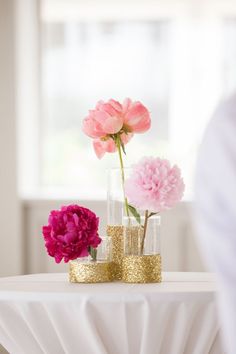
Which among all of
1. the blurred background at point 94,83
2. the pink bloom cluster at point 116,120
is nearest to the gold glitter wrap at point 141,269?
the pink bloom cluster at point 116,120

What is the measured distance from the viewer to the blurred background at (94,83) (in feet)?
17.5

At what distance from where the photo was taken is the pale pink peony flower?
2.50 metres

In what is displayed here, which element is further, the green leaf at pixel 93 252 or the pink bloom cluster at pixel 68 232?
the green leaf at pixel 93 252

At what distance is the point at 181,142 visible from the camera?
5.60 m

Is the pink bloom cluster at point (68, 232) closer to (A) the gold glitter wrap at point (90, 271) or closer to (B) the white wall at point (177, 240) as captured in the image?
(A) the gold glitter wrap at point (90, 271)

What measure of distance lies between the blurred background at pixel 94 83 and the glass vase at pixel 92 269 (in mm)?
2649

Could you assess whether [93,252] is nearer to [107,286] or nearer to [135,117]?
[107,286]

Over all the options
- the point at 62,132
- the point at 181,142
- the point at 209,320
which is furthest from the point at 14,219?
the point at 209,320

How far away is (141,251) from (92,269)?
0.48 feet

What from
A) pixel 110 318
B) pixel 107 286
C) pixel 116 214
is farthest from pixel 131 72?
pixel 110 318

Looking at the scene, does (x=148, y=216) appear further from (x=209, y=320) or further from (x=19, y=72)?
(x=19, y=72)

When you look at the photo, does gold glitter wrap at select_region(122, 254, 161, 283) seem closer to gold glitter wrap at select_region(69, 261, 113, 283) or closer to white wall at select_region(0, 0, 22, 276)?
gold glitter wrap at select_region(69, 261, 113, 283)

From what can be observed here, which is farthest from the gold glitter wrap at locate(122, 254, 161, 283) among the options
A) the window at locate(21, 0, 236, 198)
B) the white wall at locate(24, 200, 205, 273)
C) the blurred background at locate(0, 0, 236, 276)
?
the window at locate(21, 0, 236, 198)

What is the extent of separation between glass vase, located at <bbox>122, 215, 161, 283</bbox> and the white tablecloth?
58 mm
